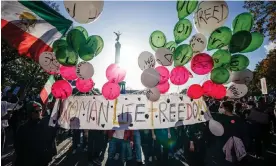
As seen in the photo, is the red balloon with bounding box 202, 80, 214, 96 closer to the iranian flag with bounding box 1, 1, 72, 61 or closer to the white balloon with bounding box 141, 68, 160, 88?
the white balloon with bounding box 141, 68, 160, 88

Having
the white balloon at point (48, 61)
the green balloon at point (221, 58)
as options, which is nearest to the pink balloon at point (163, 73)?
the green balloon at point (221, 58)

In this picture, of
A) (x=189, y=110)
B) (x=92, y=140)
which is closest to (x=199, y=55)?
(x=189, y=110)

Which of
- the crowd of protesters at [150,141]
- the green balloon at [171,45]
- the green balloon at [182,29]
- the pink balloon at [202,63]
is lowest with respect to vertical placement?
the crowd of protesters at [150,141]

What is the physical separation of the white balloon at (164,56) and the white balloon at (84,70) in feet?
4.04

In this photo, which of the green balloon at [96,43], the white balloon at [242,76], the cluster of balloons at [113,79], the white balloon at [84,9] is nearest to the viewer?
the white balloon at [84,9]

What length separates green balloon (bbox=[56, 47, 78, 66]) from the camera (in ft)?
13.8

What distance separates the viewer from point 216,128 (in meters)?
5.04

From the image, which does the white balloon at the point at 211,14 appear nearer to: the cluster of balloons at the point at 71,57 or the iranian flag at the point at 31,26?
the cluster of balloons at the point at 71,57

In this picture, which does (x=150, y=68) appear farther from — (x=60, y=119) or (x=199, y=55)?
(x=60, y=119)

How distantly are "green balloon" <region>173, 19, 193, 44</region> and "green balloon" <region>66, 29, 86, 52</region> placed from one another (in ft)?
5.48

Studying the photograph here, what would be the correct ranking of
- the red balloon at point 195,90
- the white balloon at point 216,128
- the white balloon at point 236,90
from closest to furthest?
the white balloon at point 216,128 < the red balloon at point 195,90 < the white balloon at point 236,90

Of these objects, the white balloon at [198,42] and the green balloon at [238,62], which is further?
the green balloon at [238,62]

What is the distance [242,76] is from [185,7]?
1.92m

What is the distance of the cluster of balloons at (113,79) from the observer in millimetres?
4680
